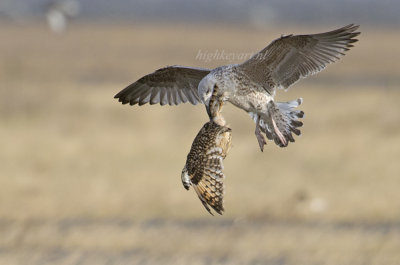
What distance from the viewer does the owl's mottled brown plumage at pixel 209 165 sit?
21.1 ft

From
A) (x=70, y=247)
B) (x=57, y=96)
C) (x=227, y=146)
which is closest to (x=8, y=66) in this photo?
(x=57, y=96)

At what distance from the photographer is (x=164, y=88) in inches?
347

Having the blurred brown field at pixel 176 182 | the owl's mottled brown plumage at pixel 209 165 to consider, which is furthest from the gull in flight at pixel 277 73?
the blurred brown field at pixel 176 182

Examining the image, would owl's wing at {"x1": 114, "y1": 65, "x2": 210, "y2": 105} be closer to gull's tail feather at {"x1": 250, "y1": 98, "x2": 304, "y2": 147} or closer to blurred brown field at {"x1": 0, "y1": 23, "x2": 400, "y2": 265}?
gull's tail feather at {"x1": 250, "y1": 98, "x2": 304, "y2": 147}

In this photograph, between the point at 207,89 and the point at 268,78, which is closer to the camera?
the point at 207,89

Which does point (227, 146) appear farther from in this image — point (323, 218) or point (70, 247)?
point (323, 218)

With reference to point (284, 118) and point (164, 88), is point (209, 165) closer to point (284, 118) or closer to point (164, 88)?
point (284, 118)

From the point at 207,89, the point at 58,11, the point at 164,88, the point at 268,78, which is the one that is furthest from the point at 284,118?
the point at 58,11

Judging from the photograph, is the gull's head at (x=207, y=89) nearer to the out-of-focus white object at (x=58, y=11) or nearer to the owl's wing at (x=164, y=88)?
the owl's wing at (x=164, y=88)

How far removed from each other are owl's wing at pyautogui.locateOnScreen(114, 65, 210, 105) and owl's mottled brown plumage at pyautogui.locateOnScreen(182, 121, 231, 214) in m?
2.14

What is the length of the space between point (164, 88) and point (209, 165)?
249 centimetres

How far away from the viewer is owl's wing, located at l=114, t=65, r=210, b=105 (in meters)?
8.63

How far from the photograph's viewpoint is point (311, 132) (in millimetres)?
16688

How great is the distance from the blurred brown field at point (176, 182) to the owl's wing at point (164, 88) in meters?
1.58
